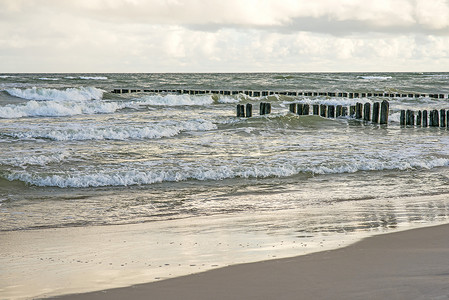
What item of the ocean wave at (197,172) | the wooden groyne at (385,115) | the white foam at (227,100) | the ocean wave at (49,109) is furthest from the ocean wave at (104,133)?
the white foam at (227,100)

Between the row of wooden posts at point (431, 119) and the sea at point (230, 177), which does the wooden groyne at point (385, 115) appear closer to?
the row of wooden posts at point (431, 119)

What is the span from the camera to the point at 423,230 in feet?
19.2

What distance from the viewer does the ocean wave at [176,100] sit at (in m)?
31.4

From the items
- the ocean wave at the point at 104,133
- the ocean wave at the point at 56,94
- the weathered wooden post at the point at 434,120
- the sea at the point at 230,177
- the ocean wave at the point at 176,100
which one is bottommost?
the sea at the point at 230,177

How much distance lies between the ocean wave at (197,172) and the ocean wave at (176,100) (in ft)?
65.6

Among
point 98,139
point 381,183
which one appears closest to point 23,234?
point 381,183

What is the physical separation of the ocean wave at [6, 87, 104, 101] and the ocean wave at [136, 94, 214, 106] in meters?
4.54

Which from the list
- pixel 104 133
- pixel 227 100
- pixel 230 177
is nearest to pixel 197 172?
pixel 230 177

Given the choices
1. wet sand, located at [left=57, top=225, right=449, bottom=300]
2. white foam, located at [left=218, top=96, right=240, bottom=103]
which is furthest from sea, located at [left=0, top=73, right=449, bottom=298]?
white foam, located at [left=218, top=96, right=240, bottom=103]

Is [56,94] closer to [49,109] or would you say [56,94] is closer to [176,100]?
[176,100]

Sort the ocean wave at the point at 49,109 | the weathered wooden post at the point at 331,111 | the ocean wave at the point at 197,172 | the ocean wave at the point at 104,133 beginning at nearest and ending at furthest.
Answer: the ocean wave at the point at 197,172 → the ocean wave at the point at 104,133 → the weathered wooden post at the point at 331,111 → the ocean wave at the point at 49,109

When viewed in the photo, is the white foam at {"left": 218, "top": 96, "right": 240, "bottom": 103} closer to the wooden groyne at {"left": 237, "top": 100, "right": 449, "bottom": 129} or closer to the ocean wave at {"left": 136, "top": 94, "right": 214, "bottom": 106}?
the ocean wave at {"left": 136, "top": 94, "right": 214, "bottom": 106}

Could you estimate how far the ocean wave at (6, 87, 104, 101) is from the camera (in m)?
33.2

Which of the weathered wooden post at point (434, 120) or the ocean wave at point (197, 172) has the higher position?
the weathered wooden post at point (434, 120)
